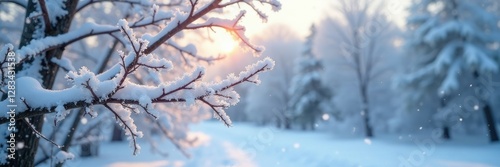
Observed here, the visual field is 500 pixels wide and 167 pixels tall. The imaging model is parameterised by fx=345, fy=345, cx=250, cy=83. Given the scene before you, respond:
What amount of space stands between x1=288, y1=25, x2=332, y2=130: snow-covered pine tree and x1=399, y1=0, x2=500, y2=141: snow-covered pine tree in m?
7.91

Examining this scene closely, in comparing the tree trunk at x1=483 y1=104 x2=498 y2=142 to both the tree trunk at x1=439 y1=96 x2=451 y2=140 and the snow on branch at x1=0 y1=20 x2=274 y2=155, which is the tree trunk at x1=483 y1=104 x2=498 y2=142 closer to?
the tree trunk at x1=439 y1=96 x2=451 y2=140

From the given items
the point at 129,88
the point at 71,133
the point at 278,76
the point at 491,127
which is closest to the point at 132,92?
the point at 129,88

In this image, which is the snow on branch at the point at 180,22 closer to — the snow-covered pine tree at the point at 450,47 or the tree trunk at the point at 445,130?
the snow-covered pine tree at the point at 450,47

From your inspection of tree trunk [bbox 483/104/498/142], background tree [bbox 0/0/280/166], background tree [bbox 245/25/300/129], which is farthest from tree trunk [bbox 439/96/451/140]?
background tree [bbox 0/0/280/166]

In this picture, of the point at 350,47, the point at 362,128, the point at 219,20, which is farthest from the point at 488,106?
the point at 219,20

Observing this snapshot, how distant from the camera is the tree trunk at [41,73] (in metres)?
2.42

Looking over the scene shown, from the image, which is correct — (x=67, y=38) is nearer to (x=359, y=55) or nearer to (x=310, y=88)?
(x=359, y=55)

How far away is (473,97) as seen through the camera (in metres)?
15.0

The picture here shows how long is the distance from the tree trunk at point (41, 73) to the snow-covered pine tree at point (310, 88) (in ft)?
70.9

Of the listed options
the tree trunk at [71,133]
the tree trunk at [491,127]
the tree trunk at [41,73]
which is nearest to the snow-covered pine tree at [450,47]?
the tree trunk at [491,127]

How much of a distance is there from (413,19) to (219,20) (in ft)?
52.1

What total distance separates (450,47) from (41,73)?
1513 centimetres

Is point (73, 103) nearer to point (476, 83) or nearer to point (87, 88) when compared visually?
point (87, 88)

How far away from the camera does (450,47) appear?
46.3 feet
